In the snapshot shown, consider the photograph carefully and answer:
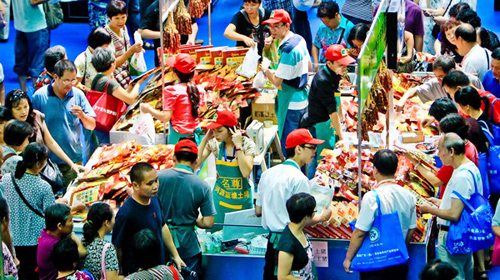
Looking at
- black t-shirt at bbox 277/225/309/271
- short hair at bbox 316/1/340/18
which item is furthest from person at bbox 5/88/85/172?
short hair at bbox 316/1/340/18

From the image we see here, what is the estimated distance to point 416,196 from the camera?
8.49 meters

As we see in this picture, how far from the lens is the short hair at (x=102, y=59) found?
9.80 m

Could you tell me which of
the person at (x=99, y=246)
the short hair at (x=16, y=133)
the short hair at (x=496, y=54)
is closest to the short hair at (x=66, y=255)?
the person at (x=99, y=246)

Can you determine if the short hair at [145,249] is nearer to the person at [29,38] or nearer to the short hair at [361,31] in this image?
the short hair at [361,31]

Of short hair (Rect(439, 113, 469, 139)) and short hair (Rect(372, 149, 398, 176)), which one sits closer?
short hair (Rect(372, 149, 398, 176))

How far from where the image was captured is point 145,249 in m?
6.96

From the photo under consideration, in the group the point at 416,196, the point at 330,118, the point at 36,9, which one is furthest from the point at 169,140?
the point at 36,9

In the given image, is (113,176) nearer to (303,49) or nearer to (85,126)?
(85,126)

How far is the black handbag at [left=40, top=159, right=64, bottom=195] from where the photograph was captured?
27.7 ft

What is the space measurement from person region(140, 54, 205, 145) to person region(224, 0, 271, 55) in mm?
2236

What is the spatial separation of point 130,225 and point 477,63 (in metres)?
4.42

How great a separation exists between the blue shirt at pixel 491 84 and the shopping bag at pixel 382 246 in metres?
2.92

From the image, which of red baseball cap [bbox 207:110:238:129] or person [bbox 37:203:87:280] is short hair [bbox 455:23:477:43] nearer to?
red baseball cap [bbox 207:110:238:129]

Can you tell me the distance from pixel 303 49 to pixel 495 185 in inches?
Result: 91.2
